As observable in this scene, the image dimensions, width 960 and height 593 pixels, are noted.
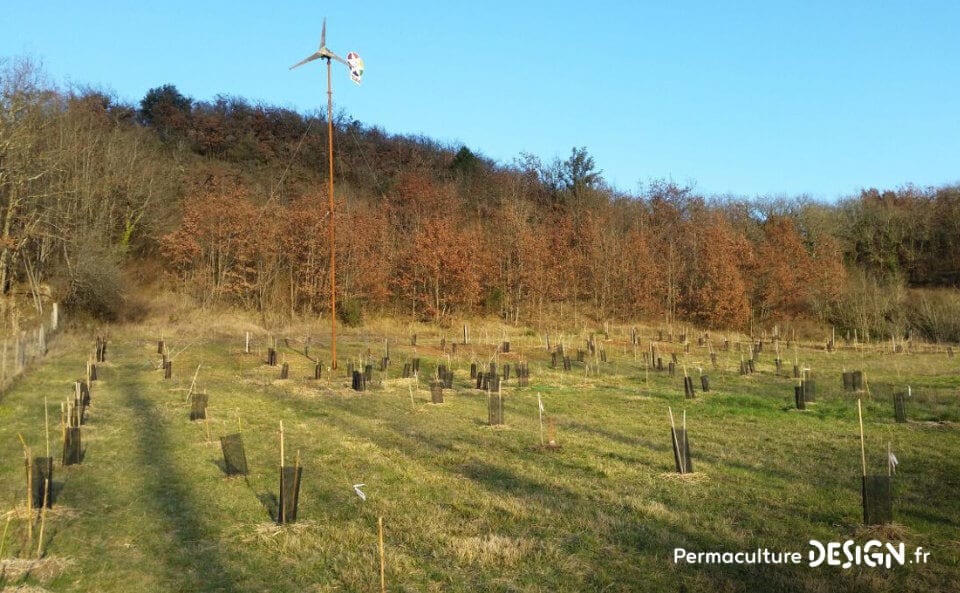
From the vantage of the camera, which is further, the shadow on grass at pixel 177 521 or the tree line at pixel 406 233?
the tree line at pixel 406 233

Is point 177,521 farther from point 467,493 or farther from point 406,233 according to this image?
point 406,233

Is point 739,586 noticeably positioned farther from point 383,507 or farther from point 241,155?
point 241,155

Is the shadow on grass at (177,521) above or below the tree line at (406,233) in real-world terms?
below

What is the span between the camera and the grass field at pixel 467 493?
5.36 m

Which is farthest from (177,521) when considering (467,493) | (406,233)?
(406,233)

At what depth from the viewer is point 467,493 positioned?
7586 millimetres

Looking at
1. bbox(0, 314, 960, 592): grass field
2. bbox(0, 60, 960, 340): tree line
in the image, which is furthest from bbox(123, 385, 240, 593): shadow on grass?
bbox(0, 60, 960, 340): tree line

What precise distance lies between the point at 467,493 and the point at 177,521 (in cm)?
301

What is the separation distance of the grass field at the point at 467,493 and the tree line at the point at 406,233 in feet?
65.1

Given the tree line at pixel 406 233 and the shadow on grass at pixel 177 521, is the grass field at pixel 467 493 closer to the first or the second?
the shadow on grass at pixel 177 521

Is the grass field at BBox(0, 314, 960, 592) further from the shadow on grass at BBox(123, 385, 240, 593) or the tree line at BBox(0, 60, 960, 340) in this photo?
the tree line at BBox(0, 60, 960, 340)

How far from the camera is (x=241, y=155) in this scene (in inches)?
2189

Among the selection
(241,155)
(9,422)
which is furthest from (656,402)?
(241,155)

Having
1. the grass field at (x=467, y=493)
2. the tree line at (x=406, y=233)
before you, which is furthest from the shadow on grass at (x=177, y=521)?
the tree line at (x=406, y=233)
